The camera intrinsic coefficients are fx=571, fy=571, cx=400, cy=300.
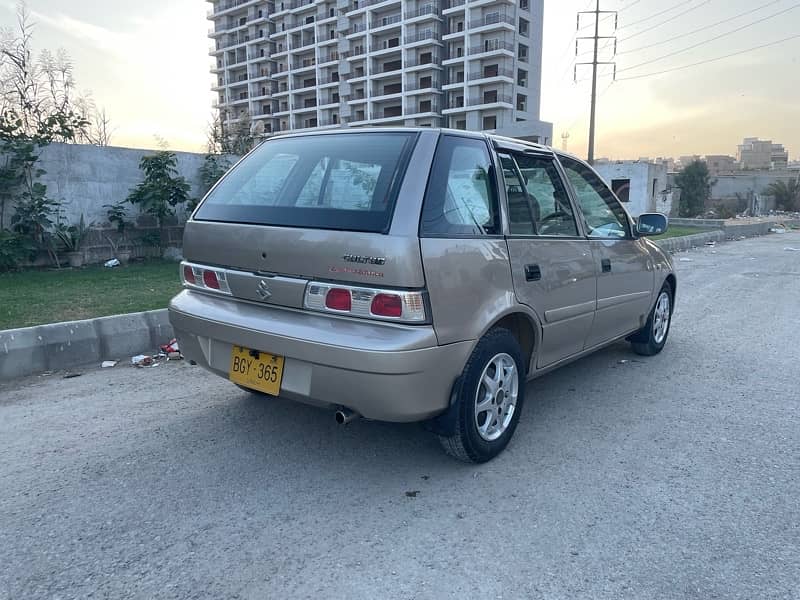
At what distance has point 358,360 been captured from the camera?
2.53m

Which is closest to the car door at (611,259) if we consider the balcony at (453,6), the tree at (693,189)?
the tree at (693,189)

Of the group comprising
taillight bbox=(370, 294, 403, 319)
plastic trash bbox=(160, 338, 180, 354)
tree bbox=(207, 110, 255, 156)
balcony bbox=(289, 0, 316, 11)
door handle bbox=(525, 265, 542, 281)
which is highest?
balcony bbox=(289, 0, 316, 11)

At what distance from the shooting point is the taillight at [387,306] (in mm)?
2547

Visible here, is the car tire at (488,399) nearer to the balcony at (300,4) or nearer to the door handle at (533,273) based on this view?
the door handle at (533,273)

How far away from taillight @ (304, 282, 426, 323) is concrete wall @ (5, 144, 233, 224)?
23.2 ft

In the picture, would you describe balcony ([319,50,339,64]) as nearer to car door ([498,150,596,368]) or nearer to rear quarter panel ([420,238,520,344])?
car door ([498,150,596,368])

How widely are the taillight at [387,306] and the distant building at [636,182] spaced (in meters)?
28.6

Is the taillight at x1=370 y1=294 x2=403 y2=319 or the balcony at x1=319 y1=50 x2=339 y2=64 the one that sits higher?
the balcony at x1=319 y1=50 x2=339 y2=64

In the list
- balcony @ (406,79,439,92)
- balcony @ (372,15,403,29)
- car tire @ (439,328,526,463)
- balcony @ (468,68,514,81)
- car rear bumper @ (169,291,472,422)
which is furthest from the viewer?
balcony @ (372,15,403,29)

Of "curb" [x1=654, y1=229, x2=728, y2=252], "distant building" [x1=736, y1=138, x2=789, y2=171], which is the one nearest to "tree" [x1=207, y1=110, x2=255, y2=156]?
"curb" [x1=654, y1=229, x2=728, y2=252]

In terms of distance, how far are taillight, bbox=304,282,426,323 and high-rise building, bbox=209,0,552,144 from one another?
47386 mm

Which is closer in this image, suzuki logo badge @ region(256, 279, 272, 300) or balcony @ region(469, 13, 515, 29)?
suzuki logo badge @ region(256, 279, 272, 300)

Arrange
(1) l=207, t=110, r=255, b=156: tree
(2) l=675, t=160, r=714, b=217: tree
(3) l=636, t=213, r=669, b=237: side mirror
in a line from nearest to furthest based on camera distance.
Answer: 1. (3) l=636, t=213, r=669, b=237: side mirror
2. (1) l=207, t=110, r=255, b=156: tree
3. (2) l=675, t=160, r=714, b=217: tree

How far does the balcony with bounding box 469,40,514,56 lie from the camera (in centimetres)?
5878
